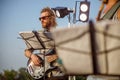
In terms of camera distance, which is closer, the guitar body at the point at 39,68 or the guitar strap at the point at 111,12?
the guitar strap at the point at 111,12

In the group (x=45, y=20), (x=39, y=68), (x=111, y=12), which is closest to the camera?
(x=111, y=12)

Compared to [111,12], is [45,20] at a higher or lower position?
lower

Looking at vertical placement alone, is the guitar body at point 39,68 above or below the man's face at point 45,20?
below

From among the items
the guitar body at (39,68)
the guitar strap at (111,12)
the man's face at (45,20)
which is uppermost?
the guitar strap at (111,12)

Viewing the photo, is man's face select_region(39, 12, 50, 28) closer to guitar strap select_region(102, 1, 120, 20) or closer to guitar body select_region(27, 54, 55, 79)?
guitar body select_region(27, 54, 55, 79)

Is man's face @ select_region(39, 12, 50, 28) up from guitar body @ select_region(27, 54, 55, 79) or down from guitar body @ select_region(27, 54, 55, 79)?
up

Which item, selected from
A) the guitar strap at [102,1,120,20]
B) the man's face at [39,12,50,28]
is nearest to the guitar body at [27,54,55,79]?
the man's face at [39,12,50,28]

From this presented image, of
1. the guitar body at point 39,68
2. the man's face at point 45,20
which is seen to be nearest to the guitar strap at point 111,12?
the man's face at point 45,20

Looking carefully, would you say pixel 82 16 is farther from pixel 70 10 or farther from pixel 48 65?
pixel 48 65

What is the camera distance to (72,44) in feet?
4.76

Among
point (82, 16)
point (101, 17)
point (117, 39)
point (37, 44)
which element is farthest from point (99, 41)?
point (82, 16)

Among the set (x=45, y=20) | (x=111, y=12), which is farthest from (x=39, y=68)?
(x=111, y=12)

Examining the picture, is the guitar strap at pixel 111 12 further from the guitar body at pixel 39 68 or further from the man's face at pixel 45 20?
the guitar body at pixel 39 68

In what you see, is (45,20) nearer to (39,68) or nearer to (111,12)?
(39,68)
